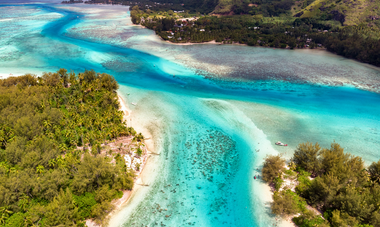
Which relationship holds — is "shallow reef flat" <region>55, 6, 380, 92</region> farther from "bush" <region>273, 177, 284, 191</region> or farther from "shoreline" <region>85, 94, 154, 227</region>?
"bush" <region>273, 177, 284, 191</region>

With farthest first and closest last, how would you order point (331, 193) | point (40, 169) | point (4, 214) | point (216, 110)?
point (216, 110) < point (40, 169) < point (331, 193) < point (4, 214)

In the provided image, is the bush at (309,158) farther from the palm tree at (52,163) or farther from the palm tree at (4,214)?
the palm tree at (4,214)

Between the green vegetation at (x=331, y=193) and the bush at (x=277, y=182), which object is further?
the bush at (x=277, y=182)

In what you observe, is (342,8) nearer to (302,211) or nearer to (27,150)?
(302,211)

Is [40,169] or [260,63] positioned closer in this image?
[40,169]

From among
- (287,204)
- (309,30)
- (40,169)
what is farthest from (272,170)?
(309,30)

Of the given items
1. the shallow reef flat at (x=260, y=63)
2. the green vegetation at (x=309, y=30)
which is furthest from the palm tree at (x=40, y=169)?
the green vegetation at (x=309, y=30)

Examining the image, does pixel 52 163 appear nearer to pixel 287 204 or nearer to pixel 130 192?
pixel 130 192
